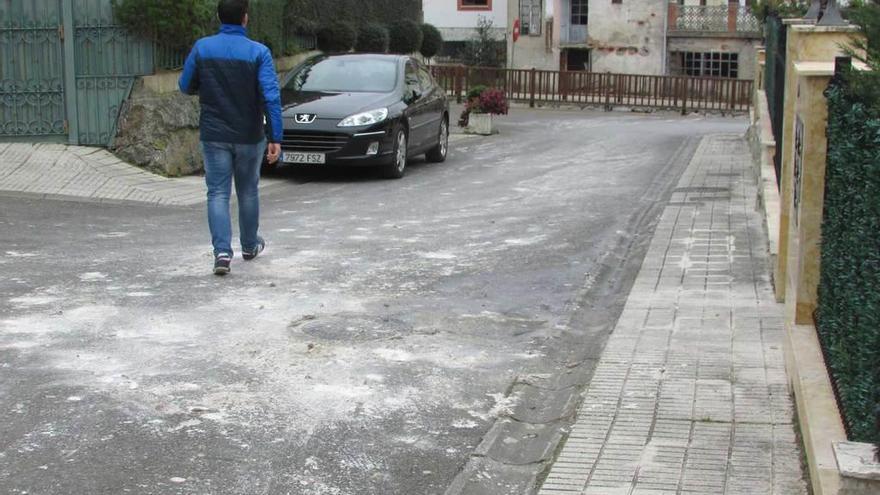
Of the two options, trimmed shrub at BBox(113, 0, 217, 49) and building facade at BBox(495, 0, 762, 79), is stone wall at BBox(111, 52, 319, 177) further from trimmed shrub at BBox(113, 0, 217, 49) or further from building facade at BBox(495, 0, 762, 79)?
building facade at BBox(495, 0, 762, 79)

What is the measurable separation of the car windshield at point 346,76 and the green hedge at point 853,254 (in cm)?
1172

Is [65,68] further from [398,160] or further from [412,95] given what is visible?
[412,95]

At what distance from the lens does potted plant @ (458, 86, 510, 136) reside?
23.9 m

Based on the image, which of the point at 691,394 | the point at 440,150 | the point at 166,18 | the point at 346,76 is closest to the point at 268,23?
the point at 346,76

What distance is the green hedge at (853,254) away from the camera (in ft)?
13.4

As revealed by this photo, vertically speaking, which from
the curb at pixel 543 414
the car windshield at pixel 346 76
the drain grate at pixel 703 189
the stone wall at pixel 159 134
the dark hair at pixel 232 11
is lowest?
the curb at pixel 543 414

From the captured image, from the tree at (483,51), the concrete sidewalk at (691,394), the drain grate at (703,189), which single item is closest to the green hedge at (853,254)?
the concrete sidewalk at (691,394)

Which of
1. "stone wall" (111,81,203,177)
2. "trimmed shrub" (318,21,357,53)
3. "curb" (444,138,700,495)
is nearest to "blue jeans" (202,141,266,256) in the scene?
"curb" (444,138,700,495)

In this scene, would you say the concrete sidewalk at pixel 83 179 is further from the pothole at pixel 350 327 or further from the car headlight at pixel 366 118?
the pothole at pixel 350 327

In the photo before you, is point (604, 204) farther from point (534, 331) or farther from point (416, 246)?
point (534, 331)

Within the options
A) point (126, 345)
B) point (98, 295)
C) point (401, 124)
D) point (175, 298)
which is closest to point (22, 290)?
point (98, 295)

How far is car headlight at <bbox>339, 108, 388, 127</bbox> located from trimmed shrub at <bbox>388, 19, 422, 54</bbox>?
18137mm

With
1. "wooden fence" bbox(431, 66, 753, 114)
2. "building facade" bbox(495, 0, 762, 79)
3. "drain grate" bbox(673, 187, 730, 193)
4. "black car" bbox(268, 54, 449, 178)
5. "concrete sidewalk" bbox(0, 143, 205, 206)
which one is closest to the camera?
"concrete sidewalk" bbox(0, 143, 205, 206)

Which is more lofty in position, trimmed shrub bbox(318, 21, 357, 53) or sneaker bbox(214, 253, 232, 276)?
trimmed shrub bbox(318, 21, 357, 53)
